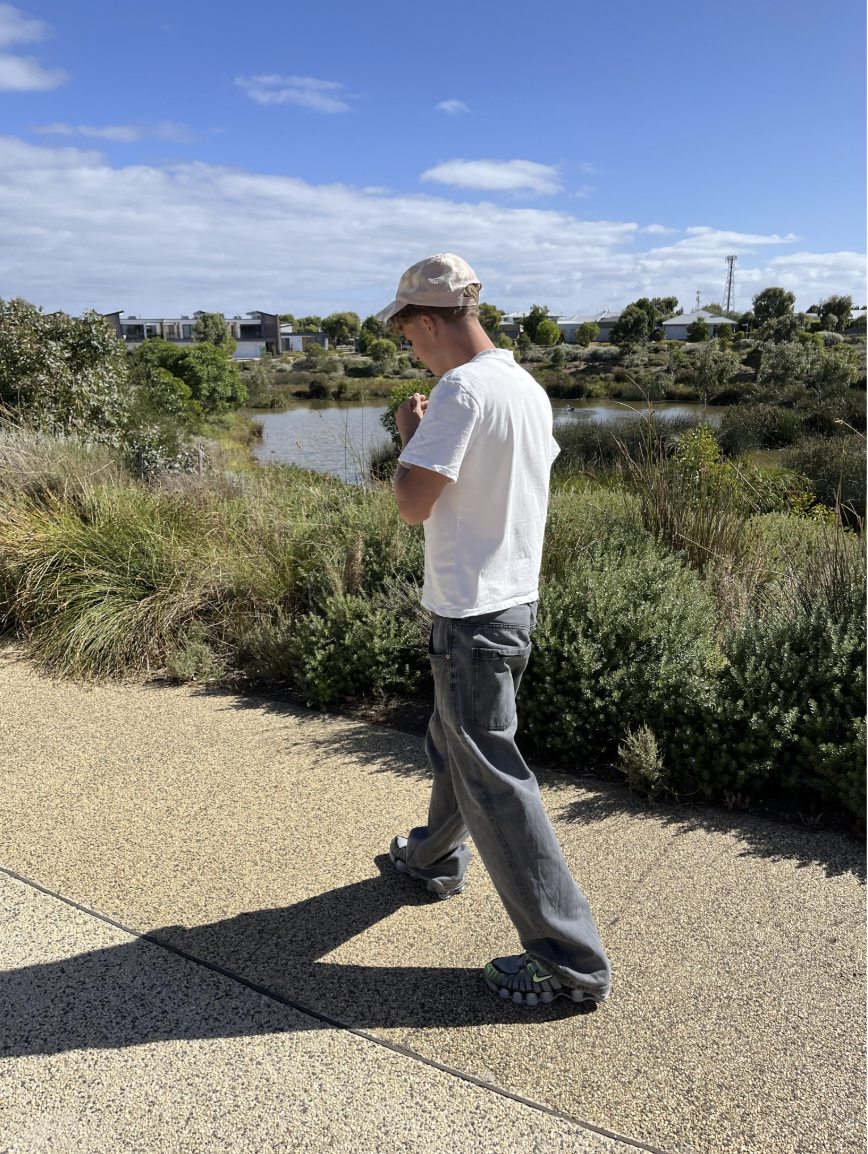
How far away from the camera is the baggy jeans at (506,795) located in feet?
7.46

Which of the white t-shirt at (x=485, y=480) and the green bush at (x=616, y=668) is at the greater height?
the white t-shirt at (x=485, y=480)

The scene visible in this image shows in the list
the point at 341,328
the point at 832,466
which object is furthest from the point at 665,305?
the point at 832,466

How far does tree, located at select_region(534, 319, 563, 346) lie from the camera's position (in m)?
46.4

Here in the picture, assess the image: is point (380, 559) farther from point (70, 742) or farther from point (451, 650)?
point (451, 650)

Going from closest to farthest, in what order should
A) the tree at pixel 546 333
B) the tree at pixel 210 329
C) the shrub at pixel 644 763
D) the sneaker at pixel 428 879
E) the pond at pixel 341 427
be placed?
the sneaker at pixel 428 879
the shrub at pixel 644 763
the pond at pixel 341 427
the tree at pixel 546 333
the tree at pixel 210 329

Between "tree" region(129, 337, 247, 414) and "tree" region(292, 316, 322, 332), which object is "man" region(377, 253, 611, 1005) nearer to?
"tree" region(129, 337, 247, 414)

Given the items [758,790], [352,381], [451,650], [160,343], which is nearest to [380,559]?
[758,790]

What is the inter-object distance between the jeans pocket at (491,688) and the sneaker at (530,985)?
0.70 metres

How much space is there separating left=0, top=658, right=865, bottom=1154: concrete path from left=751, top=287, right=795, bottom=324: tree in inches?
1703

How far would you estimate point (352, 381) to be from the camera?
41344 mm

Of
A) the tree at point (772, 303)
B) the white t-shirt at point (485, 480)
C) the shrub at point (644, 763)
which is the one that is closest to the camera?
the white t-shirt at point (485, 480)

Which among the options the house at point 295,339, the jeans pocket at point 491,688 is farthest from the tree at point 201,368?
the house at point 295,339

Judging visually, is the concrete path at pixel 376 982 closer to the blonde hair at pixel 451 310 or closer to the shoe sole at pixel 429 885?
the shoe sole at pixel 429 885

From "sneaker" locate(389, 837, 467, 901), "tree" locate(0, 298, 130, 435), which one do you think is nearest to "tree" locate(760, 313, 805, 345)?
"tree" locate(0, 298, 130, 435)
